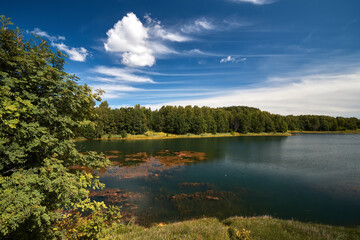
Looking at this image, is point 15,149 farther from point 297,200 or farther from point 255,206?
point 297,200

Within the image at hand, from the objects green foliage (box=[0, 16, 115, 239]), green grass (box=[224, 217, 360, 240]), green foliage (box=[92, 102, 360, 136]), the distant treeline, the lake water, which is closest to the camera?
green foliage (box=[0, 16, 115, 239])

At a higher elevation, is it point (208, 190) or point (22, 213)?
point (22, 213)

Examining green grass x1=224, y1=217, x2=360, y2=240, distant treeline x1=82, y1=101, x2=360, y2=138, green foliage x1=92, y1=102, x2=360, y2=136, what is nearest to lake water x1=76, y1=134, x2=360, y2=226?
green grass x1=224, y1=217, x2=360, y2=240

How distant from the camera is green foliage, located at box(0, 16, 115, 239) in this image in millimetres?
5691

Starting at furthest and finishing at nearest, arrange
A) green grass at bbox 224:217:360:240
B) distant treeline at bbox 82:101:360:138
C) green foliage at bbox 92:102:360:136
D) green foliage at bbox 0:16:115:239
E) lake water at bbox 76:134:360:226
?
green foliage at bbox 92:102:360:136, distant treeline at bbox 82:101:360:138, lake water at bbox 76:134:360:226, green grass at bbox 224:217:360:240, green foliage at bbox 0:16:115:239

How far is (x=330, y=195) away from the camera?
66.8 ft

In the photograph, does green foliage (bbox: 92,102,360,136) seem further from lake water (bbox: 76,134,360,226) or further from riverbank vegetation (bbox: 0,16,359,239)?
riverbank vegetation (bbox: 0,16,359,239)

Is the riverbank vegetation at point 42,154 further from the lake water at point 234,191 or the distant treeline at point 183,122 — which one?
the distant treeline at point 183,122

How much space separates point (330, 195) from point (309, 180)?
5.70 meters

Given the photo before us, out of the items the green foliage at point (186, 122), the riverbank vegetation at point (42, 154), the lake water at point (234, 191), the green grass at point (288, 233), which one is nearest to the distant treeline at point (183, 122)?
the green foliage at point (186, 122)

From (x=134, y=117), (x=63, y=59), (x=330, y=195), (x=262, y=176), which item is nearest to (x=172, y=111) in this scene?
(x=134, y=117)

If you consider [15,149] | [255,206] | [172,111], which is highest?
[172,111]

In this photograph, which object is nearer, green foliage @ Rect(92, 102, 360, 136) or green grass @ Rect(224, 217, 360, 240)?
Answer: green grass @ Rect(224, 217, 360, 240)

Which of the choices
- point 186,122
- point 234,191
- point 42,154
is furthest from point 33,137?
point 186,122
